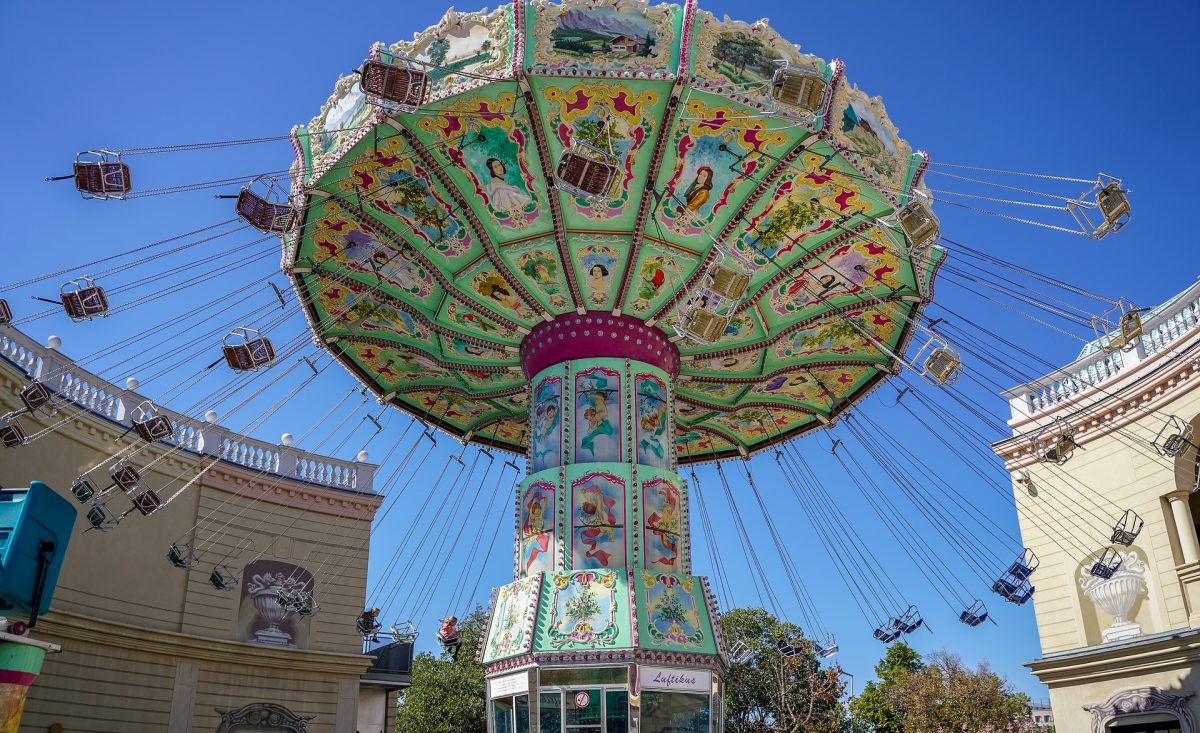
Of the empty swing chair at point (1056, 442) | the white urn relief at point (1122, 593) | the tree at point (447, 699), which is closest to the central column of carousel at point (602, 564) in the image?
the empty swing chair at point (1056, 442)

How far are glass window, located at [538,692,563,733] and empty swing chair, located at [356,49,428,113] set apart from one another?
8.38 metres

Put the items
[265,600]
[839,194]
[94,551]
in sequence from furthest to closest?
[265,600]
[94,551]
[839,194]

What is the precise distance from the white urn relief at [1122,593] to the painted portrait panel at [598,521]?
1008cm

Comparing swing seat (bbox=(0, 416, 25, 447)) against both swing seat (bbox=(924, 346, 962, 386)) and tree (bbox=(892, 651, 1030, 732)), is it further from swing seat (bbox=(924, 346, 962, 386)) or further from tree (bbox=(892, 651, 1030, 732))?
tree (bbox=(892, 651, 1030, 732))

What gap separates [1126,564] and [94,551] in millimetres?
20617

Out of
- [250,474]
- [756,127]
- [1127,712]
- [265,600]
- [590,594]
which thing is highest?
[756,127]

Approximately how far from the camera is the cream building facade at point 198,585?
18266mm

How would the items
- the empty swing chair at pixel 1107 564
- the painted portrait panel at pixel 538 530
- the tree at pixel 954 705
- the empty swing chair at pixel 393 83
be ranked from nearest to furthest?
1. the empty swing chair at pixel 393 83
2. the painted portrait panel at pixel 538 530
3. the empty swing chair at pixel 1107 564
4. the tree at pixel 954 705

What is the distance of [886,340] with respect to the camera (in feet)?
58.8

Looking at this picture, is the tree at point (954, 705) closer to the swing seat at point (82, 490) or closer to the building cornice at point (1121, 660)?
the building cornice at point (1121, 660)

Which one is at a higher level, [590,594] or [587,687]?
[590,594]

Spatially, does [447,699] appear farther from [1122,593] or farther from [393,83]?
[393,83]

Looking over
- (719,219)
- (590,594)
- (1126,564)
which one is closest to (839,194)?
(719,219)

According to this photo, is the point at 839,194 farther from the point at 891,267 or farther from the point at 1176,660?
the point at 1176,660
